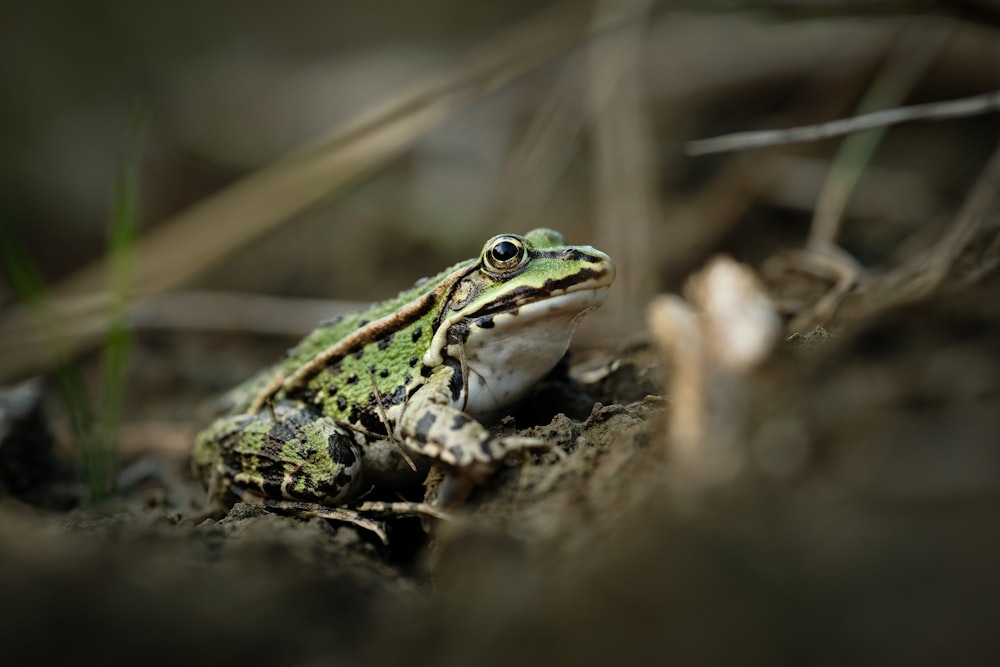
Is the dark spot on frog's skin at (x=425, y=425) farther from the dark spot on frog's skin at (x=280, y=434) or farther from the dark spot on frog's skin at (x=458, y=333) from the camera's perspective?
the dark spot on frog's skin at (x=280, y=434)

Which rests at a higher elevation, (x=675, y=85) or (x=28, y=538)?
(x=675, y=85)

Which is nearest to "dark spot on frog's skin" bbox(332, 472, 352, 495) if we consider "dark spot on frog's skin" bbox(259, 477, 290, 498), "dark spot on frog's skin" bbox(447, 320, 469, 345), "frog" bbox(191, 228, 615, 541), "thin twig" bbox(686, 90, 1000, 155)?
"frog" bbox(191, 228, 615, 541)

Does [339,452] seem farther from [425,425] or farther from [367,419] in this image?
[425,425]

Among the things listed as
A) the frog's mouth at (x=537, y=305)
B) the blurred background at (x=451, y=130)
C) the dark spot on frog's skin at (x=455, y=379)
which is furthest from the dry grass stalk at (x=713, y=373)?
the blurred background at (x=451, y=130)

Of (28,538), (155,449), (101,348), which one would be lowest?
(28,538)

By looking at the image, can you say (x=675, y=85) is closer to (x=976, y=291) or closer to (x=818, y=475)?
(x=976, y=291)

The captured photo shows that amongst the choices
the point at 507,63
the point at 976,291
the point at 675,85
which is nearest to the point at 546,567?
the point at 976,291
